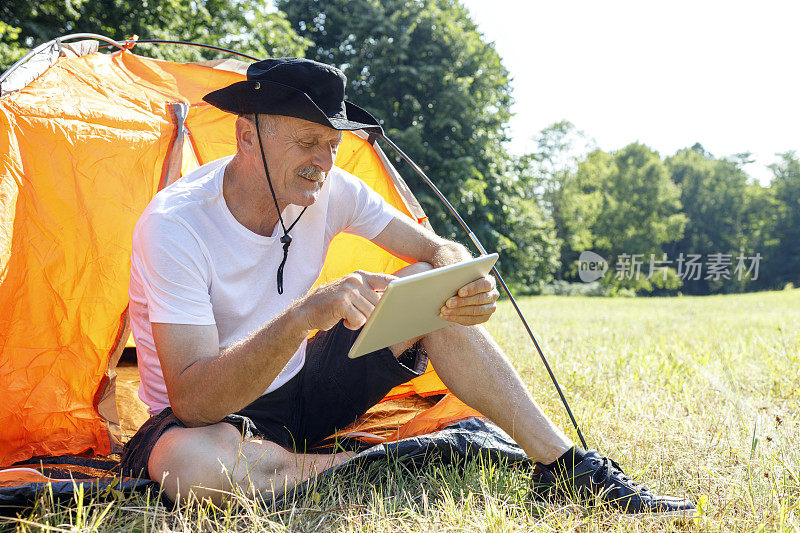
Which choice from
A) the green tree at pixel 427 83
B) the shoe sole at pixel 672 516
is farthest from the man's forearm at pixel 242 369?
the green tree at pixel 427 83

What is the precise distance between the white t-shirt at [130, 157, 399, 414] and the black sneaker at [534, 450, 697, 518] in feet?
2.66

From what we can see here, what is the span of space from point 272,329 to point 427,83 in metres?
11.4

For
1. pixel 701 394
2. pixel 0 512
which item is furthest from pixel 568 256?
pixel 0 512

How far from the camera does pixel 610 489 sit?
4.97ft

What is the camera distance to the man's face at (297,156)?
1682 millimetres

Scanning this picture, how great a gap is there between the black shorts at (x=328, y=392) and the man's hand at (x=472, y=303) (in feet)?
0.96

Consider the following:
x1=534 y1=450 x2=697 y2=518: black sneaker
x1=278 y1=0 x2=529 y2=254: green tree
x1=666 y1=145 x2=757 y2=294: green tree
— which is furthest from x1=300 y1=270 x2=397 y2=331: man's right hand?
x1=666 y1=145 x2=757 y2=294: green tree

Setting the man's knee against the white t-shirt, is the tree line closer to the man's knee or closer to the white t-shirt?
the white t-shirt

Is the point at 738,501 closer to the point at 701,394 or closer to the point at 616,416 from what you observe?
the point at 616,416

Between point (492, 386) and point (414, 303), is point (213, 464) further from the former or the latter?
point (492, 386)

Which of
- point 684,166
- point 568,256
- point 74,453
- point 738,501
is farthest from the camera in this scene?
point 684,166

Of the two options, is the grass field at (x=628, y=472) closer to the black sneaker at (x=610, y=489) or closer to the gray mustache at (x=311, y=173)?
the black sneaker at (x=610, y=489)

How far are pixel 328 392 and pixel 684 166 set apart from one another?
38.2m

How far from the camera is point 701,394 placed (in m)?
2.52
